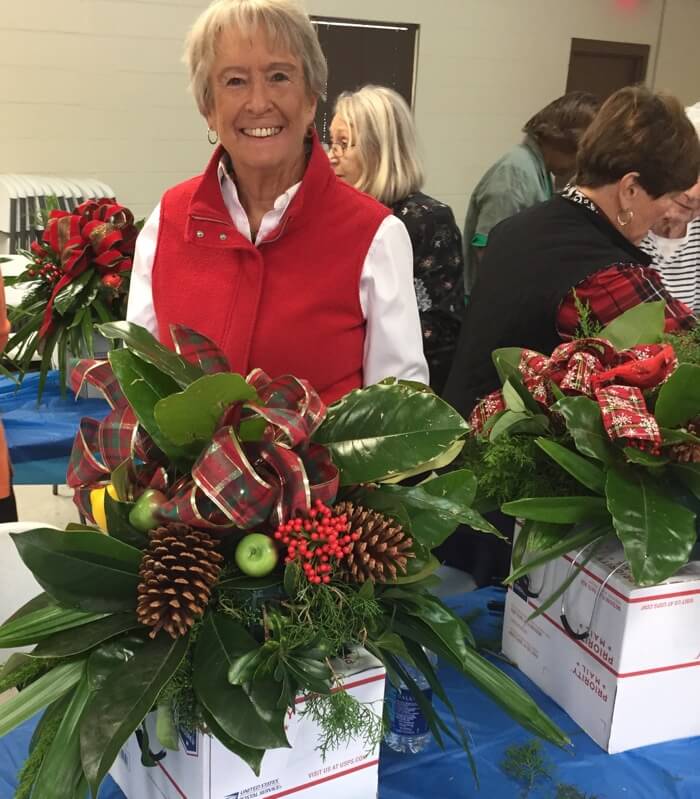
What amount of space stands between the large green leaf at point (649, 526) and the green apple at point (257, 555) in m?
0.39

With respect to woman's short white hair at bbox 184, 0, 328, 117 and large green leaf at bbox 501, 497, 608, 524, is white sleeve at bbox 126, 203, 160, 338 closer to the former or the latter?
woman's short white hair at bbox 184, 0, 328, 117

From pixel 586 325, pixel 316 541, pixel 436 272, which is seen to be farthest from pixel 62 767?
pixel 436 272

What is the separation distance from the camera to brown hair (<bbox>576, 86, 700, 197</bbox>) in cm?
167

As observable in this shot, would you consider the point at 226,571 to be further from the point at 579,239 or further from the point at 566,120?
the point at 566,120

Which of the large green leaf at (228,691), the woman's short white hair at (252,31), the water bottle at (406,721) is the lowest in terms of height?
the water bottle at (406,721)

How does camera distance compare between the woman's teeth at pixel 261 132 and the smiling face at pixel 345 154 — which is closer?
the woman's teeth at pixel 261 132

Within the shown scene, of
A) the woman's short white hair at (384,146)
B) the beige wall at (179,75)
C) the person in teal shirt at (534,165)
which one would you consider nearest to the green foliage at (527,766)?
the woman's short white hair at (384,146)

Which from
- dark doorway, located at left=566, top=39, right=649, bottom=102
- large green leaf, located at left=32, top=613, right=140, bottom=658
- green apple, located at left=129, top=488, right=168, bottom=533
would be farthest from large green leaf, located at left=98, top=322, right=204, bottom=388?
dark doorway, located at left=566, top=39, right=649, bottom=102

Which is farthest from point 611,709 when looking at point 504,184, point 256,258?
point 504,184

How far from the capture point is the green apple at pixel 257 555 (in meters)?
0.78

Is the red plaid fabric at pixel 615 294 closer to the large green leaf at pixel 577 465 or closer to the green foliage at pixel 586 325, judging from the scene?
the green foliage at pixel 586 325

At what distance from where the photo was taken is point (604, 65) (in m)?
6.11

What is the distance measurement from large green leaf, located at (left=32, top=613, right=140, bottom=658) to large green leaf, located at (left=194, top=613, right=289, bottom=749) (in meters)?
0.07

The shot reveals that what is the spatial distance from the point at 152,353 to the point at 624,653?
645 mm
